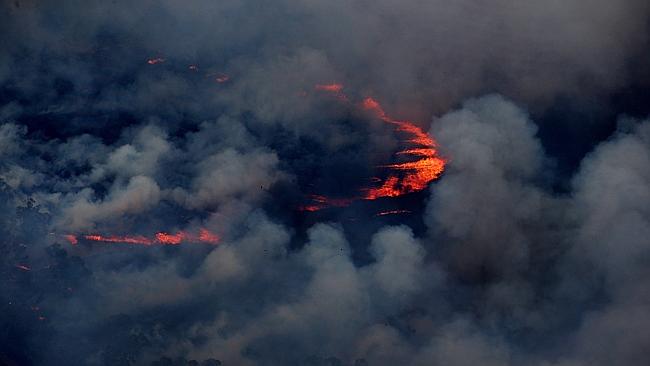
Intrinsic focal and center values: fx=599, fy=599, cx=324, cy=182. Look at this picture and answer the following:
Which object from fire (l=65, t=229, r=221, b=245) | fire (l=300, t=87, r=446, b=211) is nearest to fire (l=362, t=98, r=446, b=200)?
fire (l=300, t=87, r=446, b=211)

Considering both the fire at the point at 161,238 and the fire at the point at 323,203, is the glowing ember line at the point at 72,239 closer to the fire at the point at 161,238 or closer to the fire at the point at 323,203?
the fire at the point at 161,238

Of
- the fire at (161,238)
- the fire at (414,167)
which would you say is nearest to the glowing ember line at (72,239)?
the fire at (161,238)

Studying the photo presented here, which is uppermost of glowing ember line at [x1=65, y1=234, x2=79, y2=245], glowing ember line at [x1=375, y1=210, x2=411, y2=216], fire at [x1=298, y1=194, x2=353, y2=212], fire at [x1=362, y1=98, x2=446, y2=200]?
fire at [x1=362, y1=98, x2=446, y2=200]

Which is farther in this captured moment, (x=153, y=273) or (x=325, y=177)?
(x=325, y=177)

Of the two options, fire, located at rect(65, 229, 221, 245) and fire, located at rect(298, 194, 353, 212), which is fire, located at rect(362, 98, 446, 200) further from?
fire, located at rect(65, 229, 221, 245)

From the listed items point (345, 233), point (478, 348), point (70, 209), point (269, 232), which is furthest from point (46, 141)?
point (478, 348)

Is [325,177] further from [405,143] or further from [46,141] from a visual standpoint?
[46,141]

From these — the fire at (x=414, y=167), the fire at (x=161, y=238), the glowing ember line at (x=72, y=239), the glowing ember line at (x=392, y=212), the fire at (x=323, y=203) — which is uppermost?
the fire at (x=414, y=167)

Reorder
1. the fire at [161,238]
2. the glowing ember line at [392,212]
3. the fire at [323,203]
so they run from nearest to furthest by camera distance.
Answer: the fire at [161,238] → the glowing ember line at [392,212] → the fire at [323,203]
